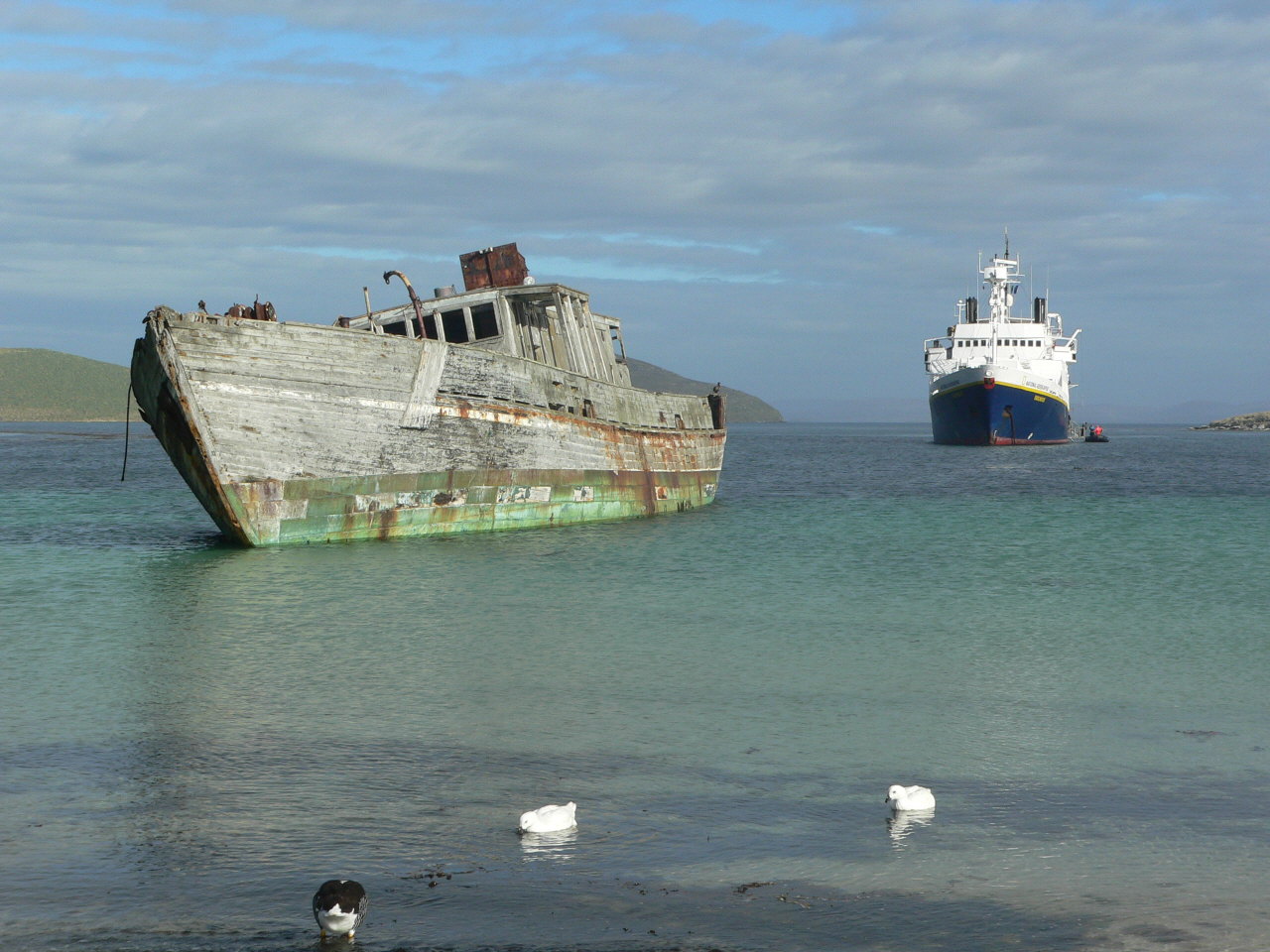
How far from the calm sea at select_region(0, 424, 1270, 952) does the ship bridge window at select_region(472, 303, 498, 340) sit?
599 centimetres

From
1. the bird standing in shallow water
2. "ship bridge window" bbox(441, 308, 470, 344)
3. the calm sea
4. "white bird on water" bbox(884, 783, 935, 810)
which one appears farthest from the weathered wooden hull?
the bird standing in shallow water

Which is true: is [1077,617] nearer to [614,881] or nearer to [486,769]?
[486,769]

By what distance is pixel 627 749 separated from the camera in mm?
10555

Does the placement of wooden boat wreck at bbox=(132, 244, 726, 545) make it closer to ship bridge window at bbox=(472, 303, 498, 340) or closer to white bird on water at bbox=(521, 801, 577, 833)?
ship bridge window at bbox=(472, 303, 498, 340)

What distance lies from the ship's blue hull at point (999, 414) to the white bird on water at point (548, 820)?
243 feet

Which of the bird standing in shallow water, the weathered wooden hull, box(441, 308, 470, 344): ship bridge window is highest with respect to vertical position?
box(441, 308, 470, 344): ship bridge window

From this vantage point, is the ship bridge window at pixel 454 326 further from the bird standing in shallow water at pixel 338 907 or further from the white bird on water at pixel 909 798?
the bird standing in shallow water at pixel 338 907

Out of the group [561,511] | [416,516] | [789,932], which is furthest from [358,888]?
[561,511]

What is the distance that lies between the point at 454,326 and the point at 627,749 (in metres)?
19.6

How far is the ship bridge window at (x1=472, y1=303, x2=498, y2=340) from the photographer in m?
28.5

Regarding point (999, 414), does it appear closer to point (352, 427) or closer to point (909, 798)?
point (352, 427)

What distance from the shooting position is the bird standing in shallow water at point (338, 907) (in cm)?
596

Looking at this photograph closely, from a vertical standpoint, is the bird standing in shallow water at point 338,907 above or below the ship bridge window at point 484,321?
below

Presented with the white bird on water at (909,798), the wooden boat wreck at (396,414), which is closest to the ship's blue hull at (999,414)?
the wooden boat wreck at (396,414)
